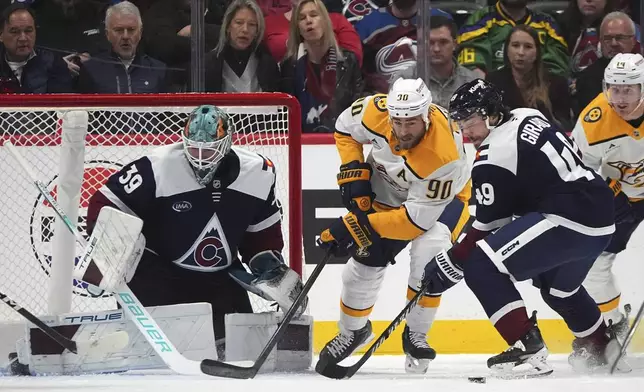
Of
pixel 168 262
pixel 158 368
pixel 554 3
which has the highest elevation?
pixel 554 3

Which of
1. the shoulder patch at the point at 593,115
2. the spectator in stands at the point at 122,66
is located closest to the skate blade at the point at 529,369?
the shoulder patch at the point at 593,115

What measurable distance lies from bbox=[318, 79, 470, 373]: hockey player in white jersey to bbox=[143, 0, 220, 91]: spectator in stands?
2.75 feet

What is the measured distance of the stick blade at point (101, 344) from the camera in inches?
147

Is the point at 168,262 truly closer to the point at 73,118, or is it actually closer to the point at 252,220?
the point at 252,220

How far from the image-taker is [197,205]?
3895 millimetres

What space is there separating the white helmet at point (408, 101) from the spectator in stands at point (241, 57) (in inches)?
44.2

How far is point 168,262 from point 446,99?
1506 mm

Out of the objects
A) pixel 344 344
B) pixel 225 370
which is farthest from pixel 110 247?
pixel 344 344

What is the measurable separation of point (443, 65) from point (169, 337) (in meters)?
1.81

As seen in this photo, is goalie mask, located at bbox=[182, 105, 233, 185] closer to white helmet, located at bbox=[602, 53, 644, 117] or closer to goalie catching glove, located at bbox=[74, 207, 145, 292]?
goalie catching glove, located at bbox=[74, 207, 145, 292]

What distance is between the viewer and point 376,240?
4.14m

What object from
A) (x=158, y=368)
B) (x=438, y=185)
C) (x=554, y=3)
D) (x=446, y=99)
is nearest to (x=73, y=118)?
(x=158, y=368)

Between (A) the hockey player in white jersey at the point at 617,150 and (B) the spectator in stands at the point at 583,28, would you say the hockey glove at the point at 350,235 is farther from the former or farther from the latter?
(B) the spectator in stands at the point at 583,28

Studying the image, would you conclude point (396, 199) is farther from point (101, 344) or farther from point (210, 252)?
point (101, 344)
